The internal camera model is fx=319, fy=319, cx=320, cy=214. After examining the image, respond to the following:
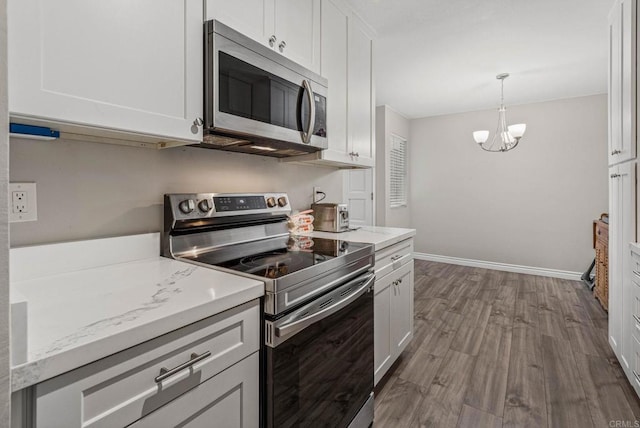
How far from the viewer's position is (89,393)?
643 millimetres

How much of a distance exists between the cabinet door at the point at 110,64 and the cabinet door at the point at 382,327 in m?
1.27

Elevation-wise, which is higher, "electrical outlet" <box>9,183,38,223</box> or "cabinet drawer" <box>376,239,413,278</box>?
"electrical outlet" <box>9,183,38,223</box>

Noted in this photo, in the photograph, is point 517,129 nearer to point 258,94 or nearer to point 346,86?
point 346,86

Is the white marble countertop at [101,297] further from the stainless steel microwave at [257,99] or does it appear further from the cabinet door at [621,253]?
the cabinet door at [621,253]

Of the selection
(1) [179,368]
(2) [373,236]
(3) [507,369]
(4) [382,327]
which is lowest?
(3) [507,369]

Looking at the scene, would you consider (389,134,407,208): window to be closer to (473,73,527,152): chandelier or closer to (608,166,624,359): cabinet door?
(473,73,527,152): chandelier

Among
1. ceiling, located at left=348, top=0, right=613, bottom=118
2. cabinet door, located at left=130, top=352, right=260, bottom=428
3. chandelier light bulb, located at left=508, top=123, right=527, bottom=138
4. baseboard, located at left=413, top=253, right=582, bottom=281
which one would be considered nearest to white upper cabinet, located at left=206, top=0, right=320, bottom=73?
ceiling, located at left=348, top=0, right=613, bottom=118

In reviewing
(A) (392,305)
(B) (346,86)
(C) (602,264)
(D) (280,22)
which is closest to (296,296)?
(A) (392,305)

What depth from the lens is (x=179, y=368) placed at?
0.79m

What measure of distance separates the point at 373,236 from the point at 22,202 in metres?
1.63

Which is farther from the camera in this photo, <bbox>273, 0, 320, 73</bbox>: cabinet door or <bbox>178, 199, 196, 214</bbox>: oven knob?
<bbox>273, 0, 320, 73</bbox>: cabinet door

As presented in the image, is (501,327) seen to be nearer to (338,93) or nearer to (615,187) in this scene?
(615,187)

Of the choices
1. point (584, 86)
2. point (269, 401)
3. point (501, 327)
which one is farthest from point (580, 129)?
point (269, 401)

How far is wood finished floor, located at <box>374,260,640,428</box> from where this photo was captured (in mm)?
1733
